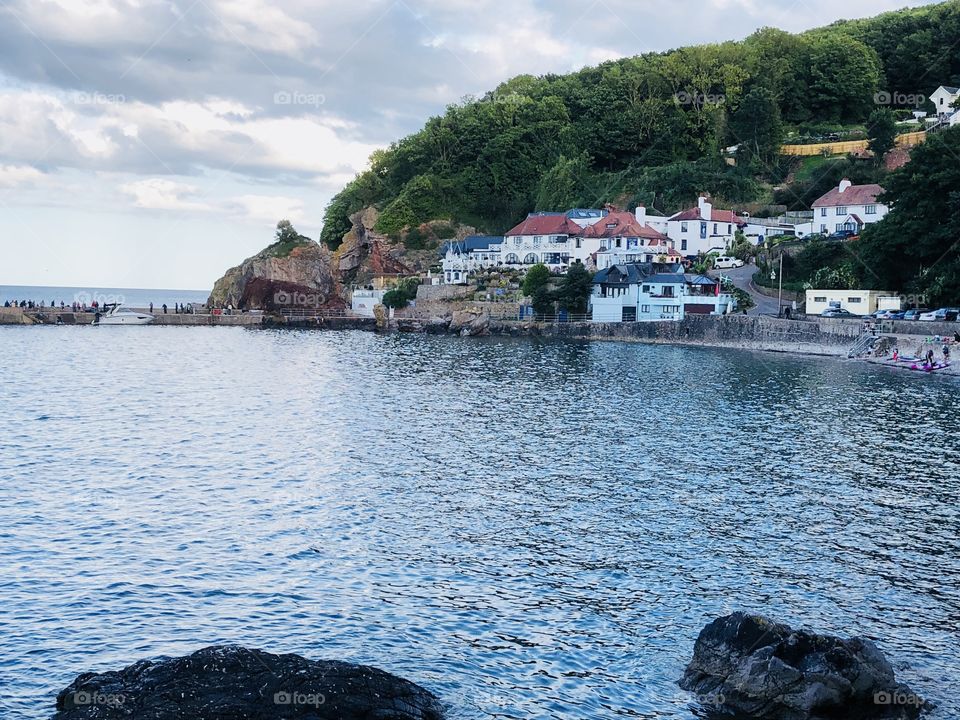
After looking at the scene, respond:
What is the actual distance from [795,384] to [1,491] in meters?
50.8

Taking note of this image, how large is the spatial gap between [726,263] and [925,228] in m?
35.1

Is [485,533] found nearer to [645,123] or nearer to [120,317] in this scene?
[120,317]

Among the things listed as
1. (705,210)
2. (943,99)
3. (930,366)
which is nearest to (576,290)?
(705,210)

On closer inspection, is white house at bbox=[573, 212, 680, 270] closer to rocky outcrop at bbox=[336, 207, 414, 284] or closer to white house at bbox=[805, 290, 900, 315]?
white house at bbox=[805, 290, 900, 315]

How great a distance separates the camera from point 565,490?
3562 cm

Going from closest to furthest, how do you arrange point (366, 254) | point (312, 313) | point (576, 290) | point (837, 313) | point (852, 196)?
point (837, 313) → point (576, 290) → point (852, 196) → point (312, 313) → point (366, 254)

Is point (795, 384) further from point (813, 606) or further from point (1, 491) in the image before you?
point (1, 491)

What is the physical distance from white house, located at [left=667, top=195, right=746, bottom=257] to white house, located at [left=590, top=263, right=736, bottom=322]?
12.6 m

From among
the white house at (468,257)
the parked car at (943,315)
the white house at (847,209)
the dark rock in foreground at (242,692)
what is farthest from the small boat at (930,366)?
the white house at (468,257)

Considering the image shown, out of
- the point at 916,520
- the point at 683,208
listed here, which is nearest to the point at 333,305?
the point at 683,208

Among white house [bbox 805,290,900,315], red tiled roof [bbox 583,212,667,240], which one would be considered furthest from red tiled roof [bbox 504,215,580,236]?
white house [bbox 805,290,900,315]

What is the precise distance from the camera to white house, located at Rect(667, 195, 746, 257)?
406 ft

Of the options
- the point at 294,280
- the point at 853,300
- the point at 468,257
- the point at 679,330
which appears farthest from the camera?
the point at 294,280

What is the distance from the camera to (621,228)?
121 meters
